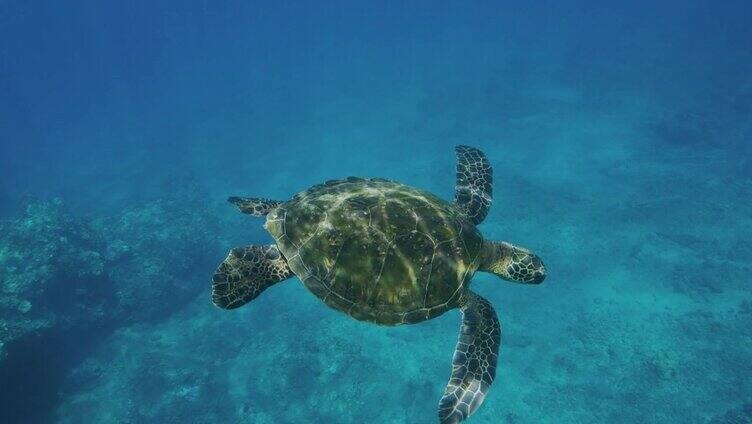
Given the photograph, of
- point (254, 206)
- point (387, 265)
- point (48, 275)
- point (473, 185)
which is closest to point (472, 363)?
point (387, 265)

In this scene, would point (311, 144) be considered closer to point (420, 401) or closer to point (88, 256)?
point (88, 256)

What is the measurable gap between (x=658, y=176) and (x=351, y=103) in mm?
30415

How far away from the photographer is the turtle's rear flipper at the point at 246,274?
660cm

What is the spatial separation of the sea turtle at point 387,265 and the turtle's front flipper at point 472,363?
15 millimetres

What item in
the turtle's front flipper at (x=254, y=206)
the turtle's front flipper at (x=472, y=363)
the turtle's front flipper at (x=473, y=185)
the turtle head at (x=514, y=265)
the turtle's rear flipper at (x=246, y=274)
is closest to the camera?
the turtle's front flipper at (x=472, y=363)

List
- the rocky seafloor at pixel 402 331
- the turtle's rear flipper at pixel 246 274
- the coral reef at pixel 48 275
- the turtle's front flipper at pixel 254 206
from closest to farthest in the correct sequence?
the turtle's rear flipper at pixel 246 274
the turtle's front flipper at pixel 254 206
the rocky seafloor at pixel 402 331
the coral reef at pixel 48 275

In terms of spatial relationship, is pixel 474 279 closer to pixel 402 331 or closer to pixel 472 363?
pixel 402 331

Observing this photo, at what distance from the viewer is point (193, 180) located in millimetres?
33094

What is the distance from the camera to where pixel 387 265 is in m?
6.19

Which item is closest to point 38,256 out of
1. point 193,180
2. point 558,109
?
point 193,180

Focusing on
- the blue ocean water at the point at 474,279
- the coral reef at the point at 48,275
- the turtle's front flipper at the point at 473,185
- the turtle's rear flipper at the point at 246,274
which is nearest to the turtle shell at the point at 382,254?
the turtle's rear flipper at the point at 246,274

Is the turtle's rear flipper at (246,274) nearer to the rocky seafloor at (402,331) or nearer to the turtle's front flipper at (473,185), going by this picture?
the turtle's front flipper at (473,185)

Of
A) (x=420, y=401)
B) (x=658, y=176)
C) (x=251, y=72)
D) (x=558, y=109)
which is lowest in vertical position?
(x=420, y=401)

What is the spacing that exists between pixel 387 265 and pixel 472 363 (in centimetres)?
203
